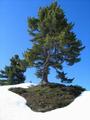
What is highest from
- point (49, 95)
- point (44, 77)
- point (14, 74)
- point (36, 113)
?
point (14, 74)

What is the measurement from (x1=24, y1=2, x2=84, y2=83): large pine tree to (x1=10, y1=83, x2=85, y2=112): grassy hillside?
145 inches

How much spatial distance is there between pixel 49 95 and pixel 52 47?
8.90m

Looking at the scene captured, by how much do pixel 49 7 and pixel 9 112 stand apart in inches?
806

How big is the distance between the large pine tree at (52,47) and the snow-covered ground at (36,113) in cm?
854

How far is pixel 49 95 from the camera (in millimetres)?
30547

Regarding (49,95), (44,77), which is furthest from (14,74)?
(49,95)

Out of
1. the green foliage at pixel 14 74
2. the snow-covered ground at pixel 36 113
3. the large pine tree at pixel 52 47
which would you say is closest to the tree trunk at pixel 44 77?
the large pine tree at pixel 52 47

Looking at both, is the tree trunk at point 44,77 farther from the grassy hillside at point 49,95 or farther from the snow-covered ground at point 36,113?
the snow-covered ground at point 36,113

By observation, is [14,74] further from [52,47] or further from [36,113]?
[36,113]

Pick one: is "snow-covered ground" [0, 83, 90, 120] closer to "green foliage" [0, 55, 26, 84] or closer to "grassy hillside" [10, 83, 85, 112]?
"grassy hillside" [10, 83, 85, 112]

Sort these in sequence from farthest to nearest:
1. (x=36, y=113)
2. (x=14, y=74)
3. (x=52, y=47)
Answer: (x=14, y=74) < (x=52, y=47) < (x=36, y=113)

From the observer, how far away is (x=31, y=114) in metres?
25.2

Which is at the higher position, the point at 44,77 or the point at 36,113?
the point at 44,77

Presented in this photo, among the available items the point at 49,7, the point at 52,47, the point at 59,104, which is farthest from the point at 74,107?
the point at 49,7
